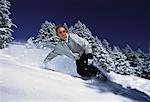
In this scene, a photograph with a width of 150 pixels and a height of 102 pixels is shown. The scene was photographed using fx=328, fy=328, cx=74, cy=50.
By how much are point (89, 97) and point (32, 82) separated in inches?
35.9

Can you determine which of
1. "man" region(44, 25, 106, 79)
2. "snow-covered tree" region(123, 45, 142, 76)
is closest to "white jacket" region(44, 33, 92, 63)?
"man" region(44, 25, 106, 79)

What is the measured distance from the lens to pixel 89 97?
4.83 meters

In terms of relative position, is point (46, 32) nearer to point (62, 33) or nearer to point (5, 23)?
point (5, 23)

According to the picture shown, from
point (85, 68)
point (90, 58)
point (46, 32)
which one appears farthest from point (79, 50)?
point (46, 32)

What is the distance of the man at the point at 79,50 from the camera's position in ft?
25.2

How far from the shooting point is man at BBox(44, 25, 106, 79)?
7.67 metres

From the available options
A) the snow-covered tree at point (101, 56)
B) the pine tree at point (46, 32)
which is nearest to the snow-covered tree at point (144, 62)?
the snow-covered tree at point (101, 56)

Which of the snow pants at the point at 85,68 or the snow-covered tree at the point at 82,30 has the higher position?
the snow-covered tree at the point at 82,30

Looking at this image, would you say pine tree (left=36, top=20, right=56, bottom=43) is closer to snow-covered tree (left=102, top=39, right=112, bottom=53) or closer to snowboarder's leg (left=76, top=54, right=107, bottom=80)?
snow-covered tree (left=102, top=39, right=112, bottom=53)

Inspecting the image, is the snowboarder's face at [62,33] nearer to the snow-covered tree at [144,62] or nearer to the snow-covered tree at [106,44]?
the snow-covered tree at [106,44]

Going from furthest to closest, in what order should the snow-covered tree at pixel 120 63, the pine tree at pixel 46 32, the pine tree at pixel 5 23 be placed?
1. the snow-covered tree at pixel 120 63
2. the pine tree at pixel 46 32
3. the pine tree at pixel 5 23

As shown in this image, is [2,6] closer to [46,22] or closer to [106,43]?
[46,22]

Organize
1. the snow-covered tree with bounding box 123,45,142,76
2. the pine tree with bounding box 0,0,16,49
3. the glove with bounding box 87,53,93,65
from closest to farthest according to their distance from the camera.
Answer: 1. the glove with bounding box 87,53,93,65
2. the pine tree with bounding box 0,0,16,49
3. the snow-covered tree with bounding box 123,45,142,76

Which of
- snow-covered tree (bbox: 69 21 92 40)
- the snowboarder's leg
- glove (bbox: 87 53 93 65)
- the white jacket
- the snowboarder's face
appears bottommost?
the snowboarder's leg
